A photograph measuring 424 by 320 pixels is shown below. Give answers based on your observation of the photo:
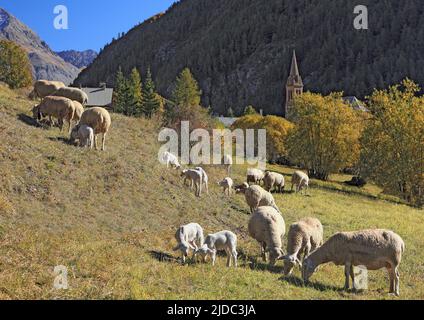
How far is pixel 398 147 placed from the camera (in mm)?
51562

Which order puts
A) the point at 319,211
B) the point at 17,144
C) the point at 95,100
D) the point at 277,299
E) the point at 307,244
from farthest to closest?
the point at 95,100 < the point at 319,211 < the point at 17,144 < the point at 307,244 < the point at 277,299

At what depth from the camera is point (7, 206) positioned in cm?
1664

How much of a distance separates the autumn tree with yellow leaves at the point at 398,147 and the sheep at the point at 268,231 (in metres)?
35.6

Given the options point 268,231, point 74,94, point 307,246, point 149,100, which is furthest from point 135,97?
point 307,246

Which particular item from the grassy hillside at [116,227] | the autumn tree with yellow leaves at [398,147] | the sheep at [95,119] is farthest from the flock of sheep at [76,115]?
the autumn tree with yellow leaves at [398,147]

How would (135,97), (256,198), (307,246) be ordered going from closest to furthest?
(307,246) → (256,198) → (135,97)

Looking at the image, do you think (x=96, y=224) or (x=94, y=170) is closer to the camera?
(x=96, y=224)

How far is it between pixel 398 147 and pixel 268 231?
38281 mm

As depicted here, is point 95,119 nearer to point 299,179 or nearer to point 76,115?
point 76,115

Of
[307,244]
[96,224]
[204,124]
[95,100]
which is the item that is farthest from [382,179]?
[95,100]

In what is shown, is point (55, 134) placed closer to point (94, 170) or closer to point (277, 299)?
point (94, 170)

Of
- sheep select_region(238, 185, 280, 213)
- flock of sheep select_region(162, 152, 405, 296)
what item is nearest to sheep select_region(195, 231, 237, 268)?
flock of sheep select_region(162, 152, 405, 296)

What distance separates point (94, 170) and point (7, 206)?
21.1ft

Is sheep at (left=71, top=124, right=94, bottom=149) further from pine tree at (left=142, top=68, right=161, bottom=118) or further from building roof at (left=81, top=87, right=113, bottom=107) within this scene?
pine tree at (left=142, top=68, right=161, bottom=118)
